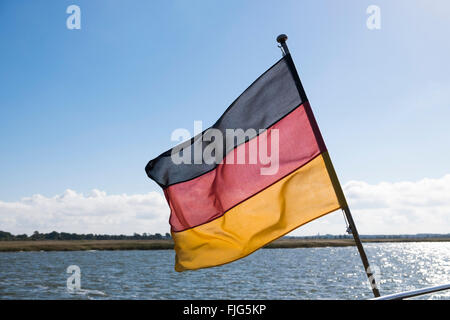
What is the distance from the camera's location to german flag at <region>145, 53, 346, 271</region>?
6199 mm

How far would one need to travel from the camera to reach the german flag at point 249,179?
620 cm

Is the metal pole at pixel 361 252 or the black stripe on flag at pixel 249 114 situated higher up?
the black stripe on flag at pixel 249 114

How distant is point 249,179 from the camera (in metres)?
6.49

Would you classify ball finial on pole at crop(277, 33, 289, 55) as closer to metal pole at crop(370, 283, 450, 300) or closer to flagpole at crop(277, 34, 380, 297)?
flagpole at crop(277, 34, 380, 297)

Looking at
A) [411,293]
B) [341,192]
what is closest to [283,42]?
[341,192]

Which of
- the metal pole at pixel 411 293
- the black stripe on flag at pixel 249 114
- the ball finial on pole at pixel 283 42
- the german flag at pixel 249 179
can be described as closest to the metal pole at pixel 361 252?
the german flag at pixel 249 179

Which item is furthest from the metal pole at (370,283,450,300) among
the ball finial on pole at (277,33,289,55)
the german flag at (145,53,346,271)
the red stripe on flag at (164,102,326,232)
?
the ball finial on pole at (277,33,289,55)

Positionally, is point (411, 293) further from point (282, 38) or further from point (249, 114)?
point (282, 38)

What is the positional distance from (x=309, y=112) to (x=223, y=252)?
2.39 metres

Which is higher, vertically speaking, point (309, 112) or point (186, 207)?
point (309, 112)

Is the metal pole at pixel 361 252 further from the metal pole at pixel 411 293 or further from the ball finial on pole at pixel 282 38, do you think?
the ball finial on pole at pixel 282 38
